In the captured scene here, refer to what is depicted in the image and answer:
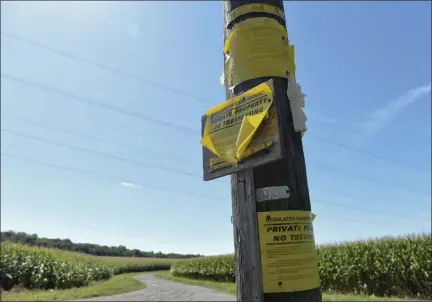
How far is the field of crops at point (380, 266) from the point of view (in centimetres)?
1194

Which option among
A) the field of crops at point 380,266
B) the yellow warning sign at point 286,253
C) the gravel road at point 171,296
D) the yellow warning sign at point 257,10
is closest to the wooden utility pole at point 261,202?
the yellow warning sign at point 286,253

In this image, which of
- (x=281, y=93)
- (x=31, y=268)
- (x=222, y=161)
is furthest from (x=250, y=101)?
(x=31, y=268)

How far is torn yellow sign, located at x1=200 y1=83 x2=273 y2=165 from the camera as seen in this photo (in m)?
1.79

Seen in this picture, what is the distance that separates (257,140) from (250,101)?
245 millimetres

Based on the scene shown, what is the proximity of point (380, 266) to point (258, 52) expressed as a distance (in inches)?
531

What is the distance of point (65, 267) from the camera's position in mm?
17703

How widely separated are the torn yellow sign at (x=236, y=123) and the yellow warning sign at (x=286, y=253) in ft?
1.21

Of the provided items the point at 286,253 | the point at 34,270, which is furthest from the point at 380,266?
the point at 34,270

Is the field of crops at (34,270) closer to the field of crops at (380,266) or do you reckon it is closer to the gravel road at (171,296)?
the gravel road at (171,296)

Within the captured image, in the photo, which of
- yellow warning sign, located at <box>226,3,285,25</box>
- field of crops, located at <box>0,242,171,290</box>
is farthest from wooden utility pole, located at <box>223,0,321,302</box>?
field of crops, located at <box>0,242,171,290</box>

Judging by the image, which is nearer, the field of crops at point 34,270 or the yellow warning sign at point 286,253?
the yellow warning sign at point 286,253

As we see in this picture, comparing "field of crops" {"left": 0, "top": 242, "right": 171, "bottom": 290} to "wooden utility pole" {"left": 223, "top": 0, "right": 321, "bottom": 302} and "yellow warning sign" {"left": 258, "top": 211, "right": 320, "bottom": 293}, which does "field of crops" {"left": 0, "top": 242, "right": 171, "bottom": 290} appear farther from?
"yellow warning sign" {"left": 258, "top": 211, "right": 320, "bottom": 293}

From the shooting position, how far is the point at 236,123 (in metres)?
1.90

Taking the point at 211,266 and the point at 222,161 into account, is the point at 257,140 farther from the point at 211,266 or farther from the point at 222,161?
the point at 211,266
